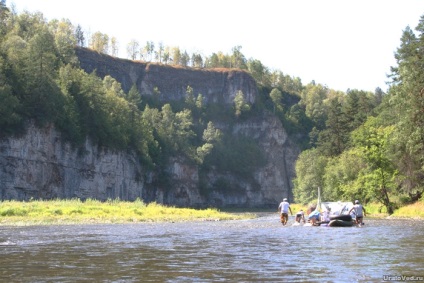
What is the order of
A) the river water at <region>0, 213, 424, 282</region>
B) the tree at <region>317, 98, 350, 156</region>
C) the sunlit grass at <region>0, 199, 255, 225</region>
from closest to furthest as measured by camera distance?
the river water at <region>0, 213, 424, 282</region>, the sunlit grass at <region>0, 199, 255, 225</region>, the tree at <region>317, 98, 350, 156</region>

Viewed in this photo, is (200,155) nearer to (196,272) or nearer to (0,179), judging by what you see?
(0,179)

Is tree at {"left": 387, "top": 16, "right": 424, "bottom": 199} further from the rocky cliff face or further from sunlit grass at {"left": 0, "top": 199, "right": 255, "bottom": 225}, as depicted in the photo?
the rocky cliff face

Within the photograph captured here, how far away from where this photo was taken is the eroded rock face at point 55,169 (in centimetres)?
9062

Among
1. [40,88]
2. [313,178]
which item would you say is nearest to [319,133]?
[313,178]

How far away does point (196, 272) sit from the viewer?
16344mm

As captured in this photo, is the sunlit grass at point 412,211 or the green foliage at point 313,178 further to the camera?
the green foliage at point 313,178

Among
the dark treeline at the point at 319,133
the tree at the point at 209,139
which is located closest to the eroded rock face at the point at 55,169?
the dark treeline at the point at 319,133

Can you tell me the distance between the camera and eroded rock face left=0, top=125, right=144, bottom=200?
90.6 meters

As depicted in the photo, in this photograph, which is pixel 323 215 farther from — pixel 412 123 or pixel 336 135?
pixel 336 135

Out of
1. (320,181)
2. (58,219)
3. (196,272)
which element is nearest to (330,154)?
(320,181)

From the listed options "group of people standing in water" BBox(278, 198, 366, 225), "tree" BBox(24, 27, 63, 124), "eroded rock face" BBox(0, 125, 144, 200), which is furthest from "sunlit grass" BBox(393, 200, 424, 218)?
"tree" BBox(24, 27, 63, 124)

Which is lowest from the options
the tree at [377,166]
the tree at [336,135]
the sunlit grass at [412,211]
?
the sunlit grass at [412,211]

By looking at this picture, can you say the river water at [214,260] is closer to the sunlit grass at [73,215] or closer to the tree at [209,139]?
the sunlit grass at [73,215]

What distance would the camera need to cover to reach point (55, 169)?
100m
